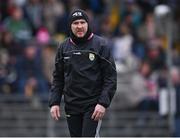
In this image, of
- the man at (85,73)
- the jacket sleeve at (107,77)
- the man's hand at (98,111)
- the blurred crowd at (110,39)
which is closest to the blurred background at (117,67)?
the blurred crowd at (110,39)

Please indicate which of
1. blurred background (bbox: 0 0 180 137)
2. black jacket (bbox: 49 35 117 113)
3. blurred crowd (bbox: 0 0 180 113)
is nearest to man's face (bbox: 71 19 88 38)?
black jacket (bbox: 49 35 117 113)

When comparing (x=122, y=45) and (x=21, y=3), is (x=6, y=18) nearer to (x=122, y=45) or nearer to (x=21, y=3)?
(x=21, y=3)

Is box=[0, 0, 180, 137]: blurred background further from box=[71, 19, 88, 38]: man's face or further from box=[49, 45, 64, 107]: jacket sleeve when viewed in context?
box=[71, 19, 88, 38]: man's face

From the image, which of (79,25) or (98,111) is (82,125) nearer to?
(98,111)

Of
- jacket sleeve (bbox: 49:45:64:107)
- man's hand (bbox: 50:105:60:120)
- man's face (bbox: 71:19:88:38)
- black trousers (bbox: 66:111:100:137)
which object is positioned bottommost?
black trousers (bbox: 66:111:100:137)

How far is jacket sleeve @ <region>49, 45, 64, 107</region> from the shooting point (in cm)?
1066

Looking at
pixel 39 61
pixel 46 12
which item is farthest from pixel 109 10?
pixel 39 61

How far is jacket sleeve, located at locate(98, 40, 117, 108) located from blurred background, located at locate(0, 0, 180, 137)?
784 cm

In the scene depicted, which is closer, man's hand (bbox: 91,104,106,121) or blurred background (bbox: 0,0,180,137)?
man's hand (bbox: 91,104,106,121)

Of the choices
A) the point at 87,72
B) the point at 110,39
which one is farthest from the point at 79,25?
the point at 110,39

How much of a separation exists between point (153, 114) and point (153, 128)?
31 centimetres

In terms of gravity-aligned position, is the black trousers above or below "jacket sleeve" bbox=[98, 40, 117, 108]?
below

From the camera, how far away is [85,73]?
1048 cm

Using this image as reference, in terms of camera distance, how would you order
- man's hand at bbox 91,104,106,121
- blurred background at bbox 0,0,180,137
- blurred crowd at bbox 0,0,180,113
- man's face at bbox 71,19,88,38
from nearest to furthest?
man's hand at bbox 91,104,106,121
man's face at bbox 71,19,88,38
blurred background at bbox 0,0,180,137
blurred crowd at bbox 0,0,180,113
